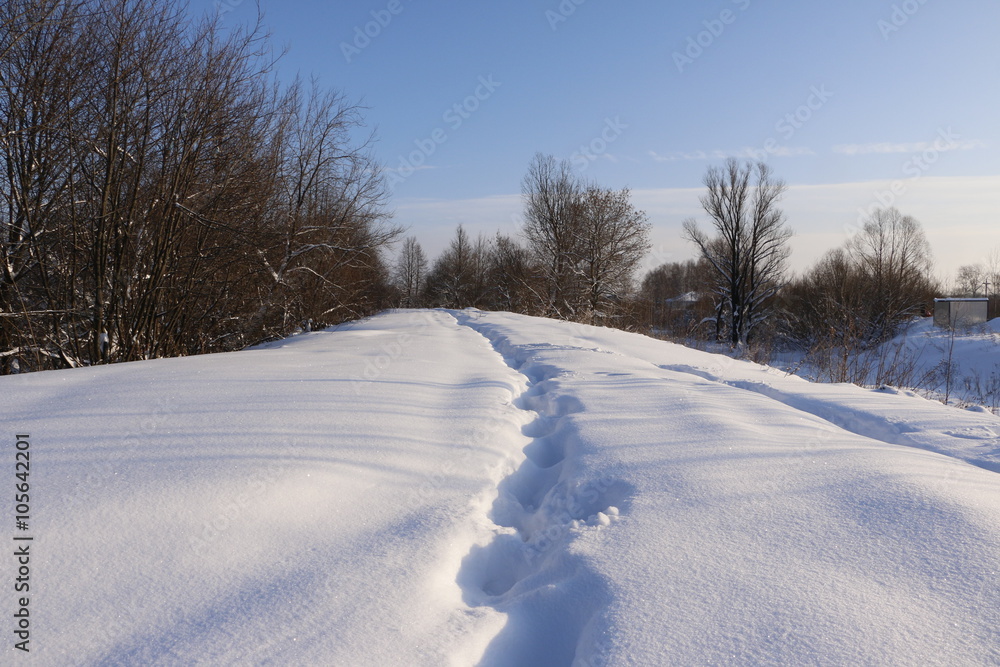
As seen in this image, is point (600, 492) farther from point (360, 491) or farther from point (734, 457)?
point (360, 491)

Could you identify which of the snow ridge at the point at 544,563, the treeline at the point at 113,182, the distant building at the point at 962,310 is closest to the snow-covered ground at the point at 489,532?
the snow ridge at the point at 544,563

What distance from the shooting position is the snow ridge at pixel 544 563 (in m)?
1.64

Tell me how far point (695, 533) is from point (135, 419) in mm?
2957

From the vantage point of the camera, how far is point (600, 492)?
2.62 meters

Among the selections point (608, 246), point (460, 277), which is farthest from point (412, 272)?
point (608, 246)

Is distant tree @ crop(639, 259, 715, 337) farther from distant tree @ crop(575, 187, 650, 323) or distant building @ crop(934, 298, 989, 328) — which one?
distant building @ crop(934, 298, 989, 328)

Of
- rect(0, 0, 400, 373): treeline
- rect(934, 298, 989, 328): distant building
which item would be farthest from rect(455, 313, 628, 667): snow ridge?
rect(934, 298, 989, 328): distant building

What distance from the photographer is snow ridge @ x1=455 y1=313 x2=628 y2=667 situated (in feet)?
5.39

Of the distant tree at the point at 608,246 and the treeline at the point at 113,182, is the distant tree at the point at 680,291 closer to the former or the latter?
the distant tree at the point at 608,246

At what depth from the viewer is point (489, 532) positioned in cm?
231

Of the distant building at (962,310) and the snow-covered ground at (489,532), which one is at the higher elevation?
the distant building at (962,310)

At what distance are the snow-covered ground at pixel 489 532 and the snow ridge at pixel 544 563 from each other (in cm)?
1

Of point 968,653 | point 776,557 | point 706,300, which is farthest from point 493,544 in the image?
point 706,300

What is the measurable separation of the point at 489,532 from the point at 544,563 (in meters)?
0.33
